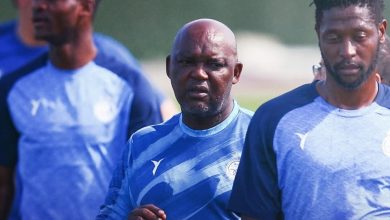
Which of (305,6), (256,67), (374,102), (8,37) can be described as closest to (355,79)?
(374,102)

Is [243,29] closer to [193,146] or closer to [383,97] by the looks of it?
[193,146]

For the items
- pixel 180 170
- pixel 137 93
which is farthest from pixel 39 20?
pixel 180 170

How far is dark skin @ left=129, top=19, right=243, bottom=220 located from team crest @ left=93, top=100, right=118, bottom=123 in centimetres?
140

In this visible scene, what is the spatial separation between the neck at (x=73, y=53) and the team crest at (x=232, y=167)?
176cm

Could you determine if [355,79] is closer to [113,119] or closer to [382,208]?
[382,208]

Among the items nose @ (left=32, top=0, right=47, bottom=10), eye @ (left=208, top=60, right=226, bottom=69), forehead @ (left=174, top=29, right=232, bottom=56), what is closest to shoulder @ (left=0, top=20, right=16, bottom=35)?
nose @ (left=32, top=0, right=47, bottom=10)

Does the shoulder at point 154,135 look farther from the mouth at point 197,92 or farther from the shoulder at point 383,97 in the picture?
the shoulder at point 383,97

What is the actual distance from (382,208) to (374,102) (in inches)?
15.1

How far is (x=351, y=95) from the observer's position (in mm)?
3699

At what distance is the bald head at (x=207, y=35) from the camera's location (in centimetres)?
407

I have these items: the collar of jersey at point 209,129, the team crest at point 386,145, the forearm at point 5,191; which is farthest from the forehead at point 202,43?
the forearm at point 5,191

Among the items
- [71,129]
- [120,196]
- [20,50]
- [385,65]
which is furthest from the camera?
[20,50]

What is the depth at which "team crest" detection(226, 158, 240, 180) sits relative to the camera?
13.0ft

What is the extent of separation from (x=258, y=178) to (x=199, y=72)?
54 cm
